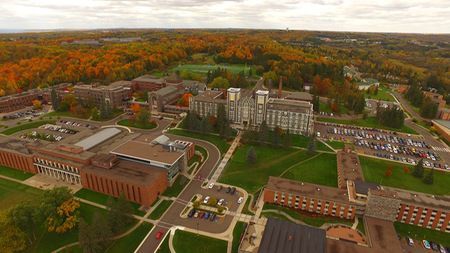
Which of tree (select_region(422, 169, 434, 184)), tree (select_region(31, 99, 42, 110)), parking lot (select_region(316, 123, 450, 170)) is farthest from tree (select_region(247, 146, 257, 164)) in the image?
tree (select_region(31, 99, 42, 110))

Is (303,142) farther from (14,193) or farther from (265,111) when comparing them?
(14,193)

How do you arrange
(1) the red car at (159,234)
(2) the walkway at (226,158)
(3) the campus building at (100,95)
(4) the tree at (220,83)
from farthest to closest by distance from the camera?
(4) the tree at (220,83) → (3) the campus building at (100,95) → (2) the walkway at (226,158) → (1) the red car at (159,234)

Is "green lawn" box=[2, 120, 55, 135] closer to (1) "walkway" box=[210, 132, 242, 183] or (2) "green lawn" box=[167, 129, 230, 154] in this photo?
(2) "green lawn" box=[167, 129, 230, 154]

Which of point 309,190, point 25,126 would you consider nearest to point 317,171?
point 309,190

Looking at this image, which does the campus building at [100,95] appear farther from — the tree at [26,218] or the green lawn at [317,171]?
the green lawn at [317,171]

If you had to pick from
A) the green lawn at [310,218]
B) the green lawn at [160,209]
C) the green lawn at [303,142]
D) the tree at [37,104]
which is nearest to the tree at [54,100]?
the tree at [37,104]

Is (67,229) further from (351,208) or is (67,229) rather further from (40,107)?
(40,107)
